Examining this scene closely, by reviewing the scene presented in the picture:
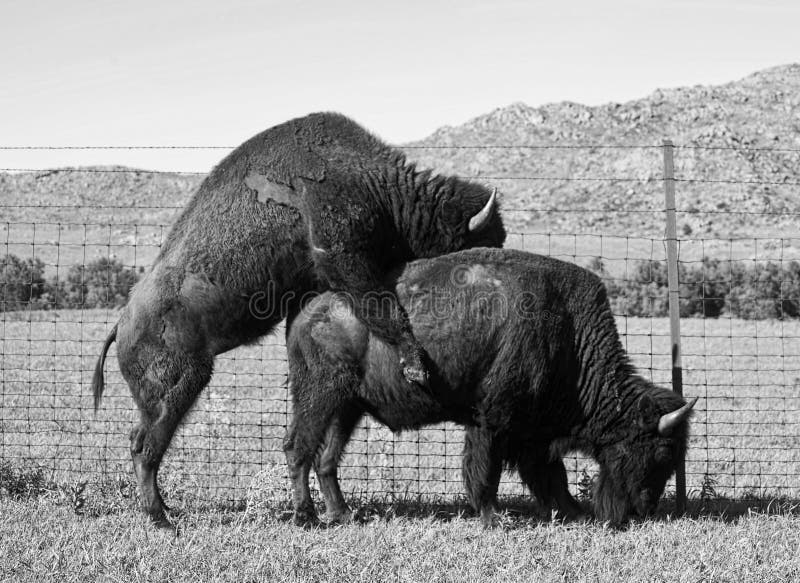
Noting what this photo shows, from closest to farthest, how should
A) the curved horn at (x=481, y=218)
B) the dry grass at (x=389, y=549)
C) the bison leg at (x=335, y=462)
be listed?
the dry grass at (x=389, y=549) → the bison leg at (x=335, y=462) → the curved horn at (x=481, y=218)

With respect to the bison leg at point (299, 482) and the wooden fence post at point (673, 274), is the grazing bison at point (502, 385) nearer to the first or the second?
the bison leg at point (299, 482)

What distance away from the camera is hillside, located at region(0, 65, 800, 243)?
59750mm

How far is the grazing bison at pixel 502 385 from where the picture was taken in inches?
261

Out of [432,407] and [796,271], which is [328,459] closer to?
[432,407]

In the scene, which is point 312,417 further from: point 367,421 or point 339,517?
point 367,421

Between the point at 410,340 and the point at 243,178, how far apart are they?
70.5 inches

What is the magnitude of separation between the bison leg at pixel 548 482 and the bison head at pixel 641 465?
28 centimetres

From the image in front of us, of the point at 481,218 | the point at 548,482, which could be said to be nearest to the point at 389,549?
the point at 548,482

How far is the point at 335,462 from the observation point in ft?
22.9

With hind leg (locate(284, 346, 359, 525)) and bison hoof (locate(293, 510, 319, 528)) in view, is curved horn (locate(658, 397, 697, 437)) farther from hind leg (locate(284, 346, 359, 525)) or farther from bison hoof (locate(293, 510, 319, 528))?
bison hoof (locate(293, 510, 319, 528))

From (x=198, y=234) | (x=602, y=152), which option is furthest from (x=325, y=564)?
(x=602, y=152)

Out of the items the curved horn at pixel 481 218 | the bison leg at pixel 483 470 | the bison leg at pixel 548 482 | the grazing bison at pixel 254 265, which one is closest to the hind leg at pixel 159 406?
the grazing bison at pixel 254 265

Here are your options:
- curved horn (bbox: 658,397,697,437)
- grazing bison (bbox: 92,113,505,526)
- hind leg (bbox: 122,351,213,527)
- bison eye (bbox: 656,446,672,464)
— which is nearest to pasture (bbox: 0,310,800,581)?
hind leg (bbox: 122,351,213,527)

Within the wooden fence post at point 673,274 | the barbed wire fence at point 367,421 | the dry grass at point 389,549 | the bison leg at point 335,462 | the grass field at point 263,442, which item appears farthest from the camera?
the barbed wire fence at point 367,421
